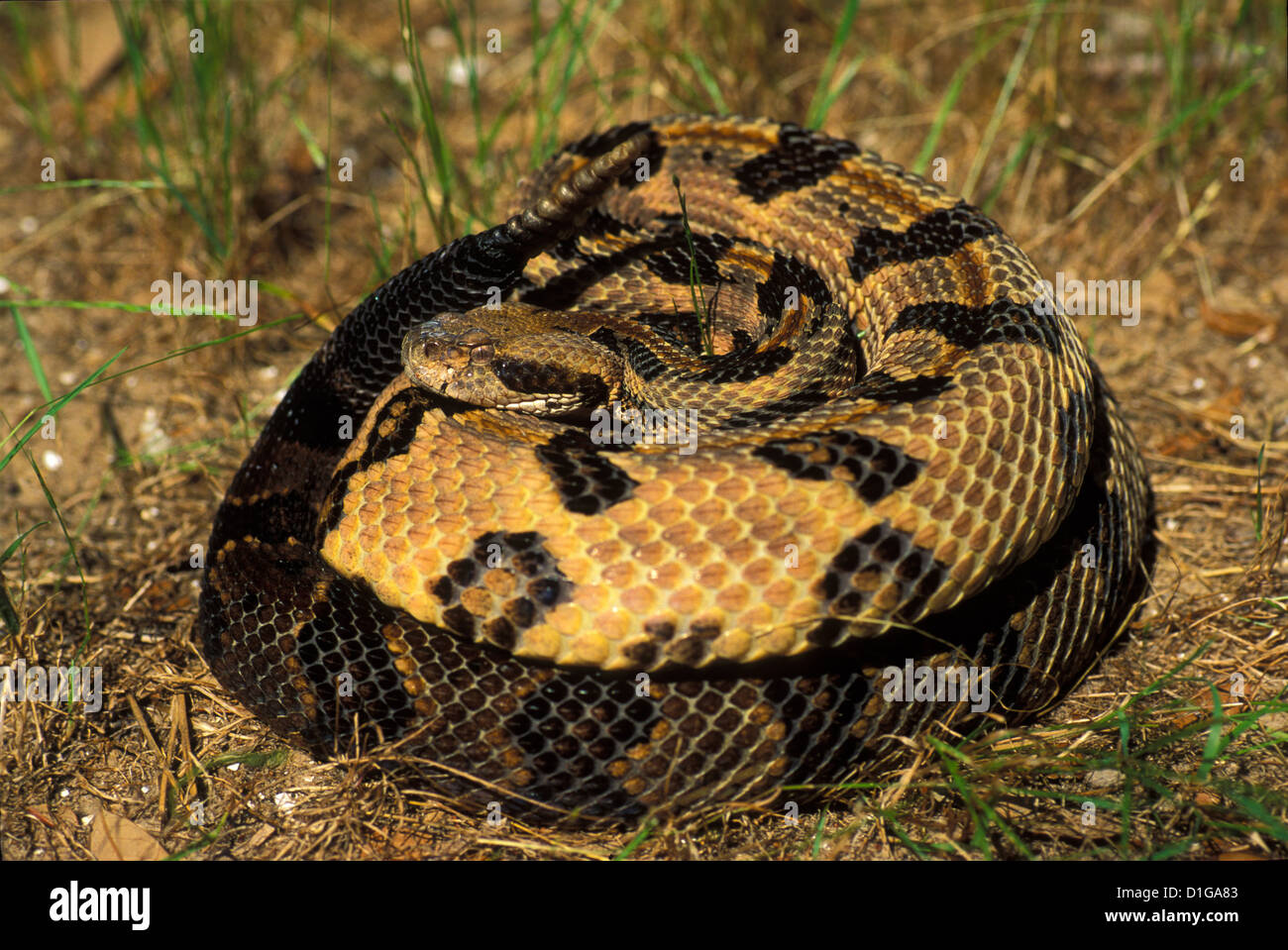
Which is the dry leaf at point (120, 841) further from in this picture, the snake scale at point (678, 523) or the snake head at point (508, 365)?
the snake head at point (508, 365)

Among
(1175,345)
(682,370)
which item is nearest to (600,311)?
(682,370)

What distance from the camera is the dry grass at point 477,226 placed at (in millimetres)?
3844

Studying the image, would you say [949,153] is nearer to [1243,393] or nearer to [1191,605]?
[1243,393]

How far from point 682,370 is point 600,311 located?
0.83 meters

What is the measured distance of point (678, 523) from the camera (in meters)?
3.38

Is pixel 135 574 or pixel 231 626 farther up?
pixel 231 626

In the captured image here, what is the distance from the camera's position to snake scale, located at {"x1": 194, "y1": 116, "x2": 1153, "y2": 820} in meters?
3.42

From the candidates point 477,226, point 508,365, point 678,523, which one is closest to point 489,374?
point 508,365

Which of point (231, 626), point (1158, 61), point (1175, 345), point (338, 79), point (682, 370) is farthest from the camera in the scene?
point (338, 79)

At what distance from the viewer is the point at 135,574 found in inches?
202

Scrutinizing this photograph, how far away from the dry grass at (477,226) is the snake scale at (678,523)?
0.28 meters

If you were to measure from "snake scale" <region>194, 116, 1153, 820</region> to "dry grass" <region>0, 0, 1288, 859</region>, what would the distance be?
0.28 m

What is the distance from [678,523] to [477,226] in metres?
3.56
